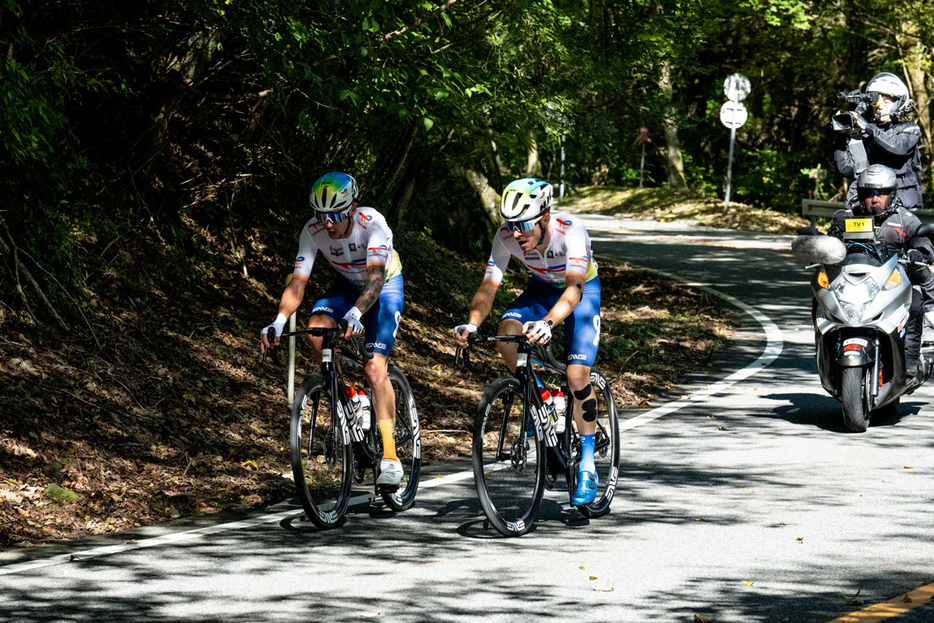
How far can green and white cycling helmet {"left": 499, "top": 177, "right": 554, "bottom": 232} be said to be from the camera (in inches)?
280

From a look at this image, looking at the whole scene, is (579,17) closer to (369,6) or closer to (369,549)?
(369,6)

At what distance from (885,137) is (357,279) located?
17.1 feet

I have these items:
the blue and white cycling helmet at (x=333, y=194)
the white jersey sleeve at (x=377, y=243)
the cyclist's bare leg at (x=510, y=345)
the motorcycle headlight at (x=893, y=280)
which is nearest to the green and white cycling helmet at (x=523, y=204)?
the cyclist's bare leg at (x=510, y=345)

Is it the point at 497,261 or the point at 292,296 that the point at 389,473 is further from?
the point at 497,261

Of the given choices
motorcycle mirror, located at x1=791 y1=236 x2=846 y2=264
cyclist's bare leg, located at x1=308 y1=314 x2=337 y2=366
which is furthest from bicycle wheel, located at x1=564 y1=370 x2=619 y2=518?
motorcycle mirror, located at x1=791 y1=236 x2=846 y2=264

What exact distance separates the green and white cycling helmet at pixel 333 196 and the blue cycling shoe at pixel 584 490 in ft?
6.80

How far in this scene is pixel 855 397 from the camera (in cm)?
980

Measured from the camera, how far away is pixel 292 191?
15266 mm

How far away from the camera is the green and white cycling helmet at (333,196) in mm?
7488

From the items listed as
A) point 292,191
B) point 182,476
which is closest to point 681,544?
point 182,476

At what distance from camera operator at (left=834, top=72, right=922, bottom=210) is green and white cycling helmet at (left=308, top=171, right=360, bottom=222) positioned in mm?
5044

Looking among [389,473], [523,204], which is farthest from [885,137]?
[389,473]

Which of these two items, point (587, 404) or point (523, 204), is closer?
point (523, 204)

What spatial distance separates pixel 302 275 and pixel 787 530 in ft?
10.4
